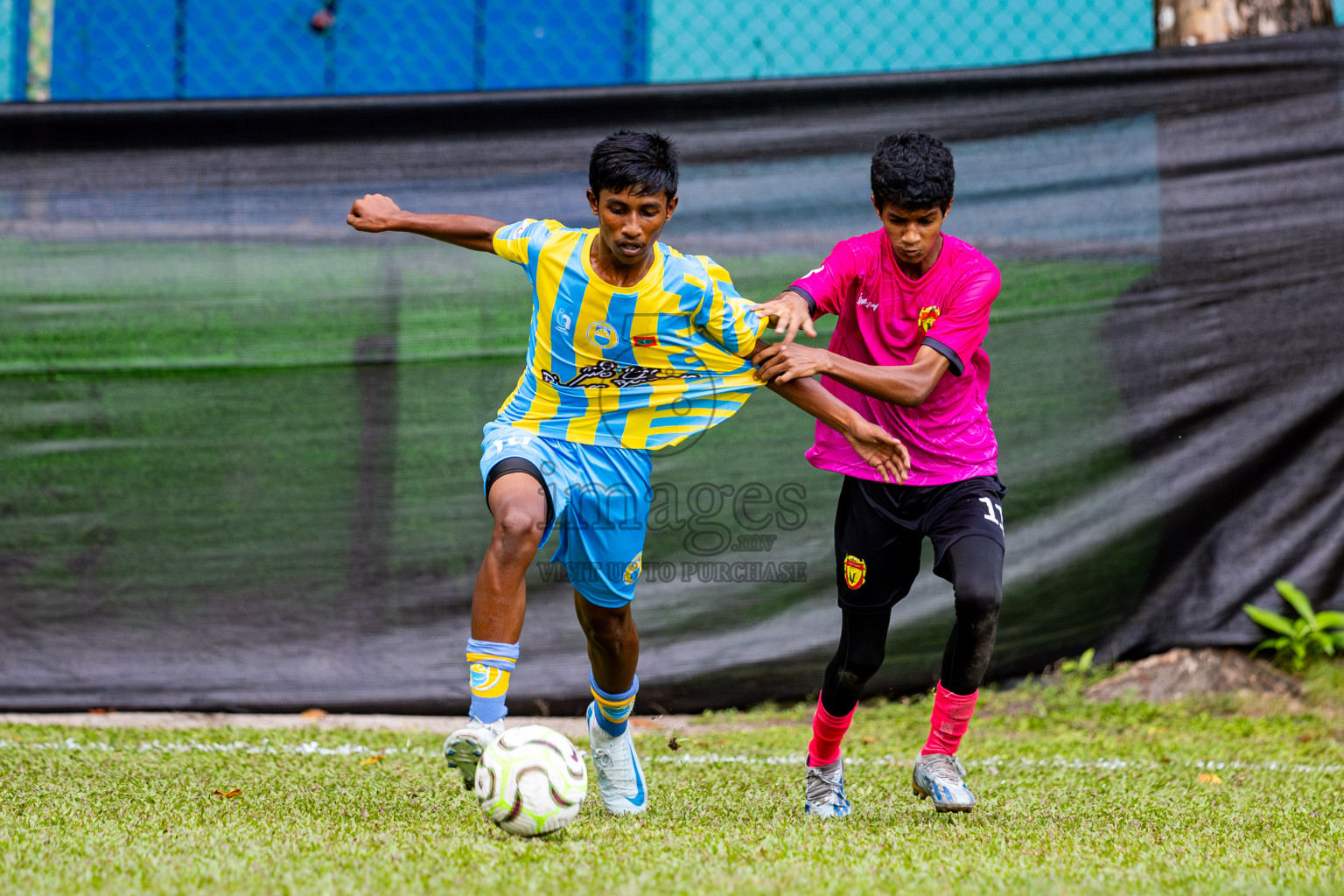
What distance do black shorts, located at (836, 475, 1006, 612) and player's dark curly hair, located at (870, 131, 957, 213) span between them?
0.86 m

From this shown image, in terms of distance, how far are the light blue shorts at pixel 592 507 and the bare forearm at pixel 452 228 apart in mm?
597

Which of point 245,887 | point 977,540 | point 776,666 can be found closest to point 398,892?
point 245,887

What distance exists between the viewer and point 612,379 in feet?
12.0

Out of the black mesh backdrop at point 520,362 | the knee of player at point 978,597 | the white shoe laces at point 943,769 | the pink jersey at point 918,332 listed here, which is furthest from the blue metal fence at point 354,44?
the white shoe laces at point 943,769

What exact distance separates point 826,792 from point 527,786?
3.96 feet

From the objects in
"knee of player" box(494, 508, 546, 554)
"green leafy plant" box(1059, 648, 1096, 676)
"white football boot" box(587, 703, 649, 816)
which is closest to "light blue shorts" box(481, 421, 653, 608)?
"knee of player" box(494, 508, 546, 554)

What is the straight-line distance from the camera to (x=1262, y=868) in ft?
9.28

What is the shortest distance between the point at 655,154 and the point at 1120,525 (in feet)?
11.0

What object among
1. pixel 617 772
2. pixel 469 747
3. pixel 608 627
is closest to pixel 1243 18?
pixel 608 627

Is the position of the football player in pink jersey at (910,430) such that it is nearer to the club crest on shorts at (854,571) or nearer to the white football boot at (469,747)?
the club crest on shorts at (854,571)

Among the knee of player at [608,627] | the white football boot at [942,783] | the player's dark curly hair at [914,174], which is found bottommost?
the white football boot at [942,783]

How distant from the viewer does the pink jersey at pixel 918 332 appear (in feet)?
12.0

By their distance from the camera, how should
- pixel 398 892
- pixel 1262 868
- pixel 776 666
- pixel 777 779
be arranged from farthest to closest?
pixel 776 666
pixel 777 779
pixel 1262 868
pixel 398 892

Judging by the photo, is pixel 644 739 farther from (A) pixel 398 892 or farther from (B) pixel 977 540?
(A) pixel 398 892
